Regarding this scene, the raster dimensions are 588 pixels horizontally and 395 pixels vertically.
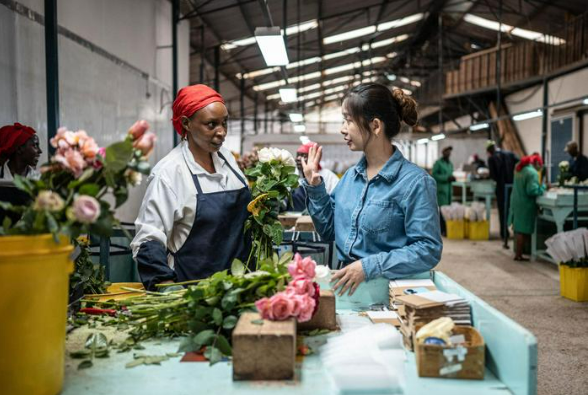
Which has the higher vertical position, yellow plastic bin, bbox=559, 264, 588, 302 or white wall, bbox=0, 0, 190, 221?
white wall, bbox=0, 0, 190, 221

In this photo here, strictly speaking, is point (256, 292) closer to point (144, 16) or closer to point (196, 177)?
point (196, 177)

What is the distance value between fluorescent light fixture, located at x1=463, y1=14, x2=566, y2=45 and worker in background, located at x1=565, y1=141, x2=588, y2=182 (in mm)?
4702

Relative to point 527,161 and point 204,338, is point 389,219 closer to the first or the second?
point 204,338

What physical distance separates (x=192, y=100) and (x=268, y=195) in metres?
0.49

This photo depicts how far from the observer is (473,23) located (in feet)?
47.6

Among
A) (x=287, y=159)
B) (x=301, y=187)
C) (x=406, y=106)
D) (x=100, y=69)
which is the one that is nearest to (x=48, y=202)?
(x=287, y=159)

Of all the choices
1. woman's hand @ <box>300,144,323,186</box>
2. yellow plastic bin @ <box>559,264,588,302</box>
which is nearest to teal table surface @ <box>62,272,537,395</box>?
woman's hand @ <box>300,144,323,186</box>

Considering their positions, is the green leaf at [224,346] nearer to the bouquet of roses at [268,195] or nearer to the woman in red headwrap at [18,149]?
the bouquet of roses at [268,195]

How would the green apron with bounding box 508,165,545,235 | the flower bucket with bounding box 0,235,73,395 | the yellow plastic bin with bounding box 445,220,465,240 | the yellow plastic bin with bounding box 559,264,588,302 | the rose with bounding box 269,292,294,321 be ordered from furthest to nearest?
the yellow plastic bin with bounding box 445,220,465,240, the green apron with bounding box 508,165,545,235, the yellow plastic bin with bounding box 559,264,588,302, the rose with bounding box 269,292,294,321, the flower bucket with bounding box 0,235,73,395

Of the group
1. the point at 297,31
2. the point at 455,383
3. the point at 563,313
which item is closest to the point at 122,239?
the point at 455,383

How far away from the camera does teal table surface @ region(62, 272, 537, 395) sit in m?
1.14

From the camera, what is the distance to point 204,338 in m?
1.30

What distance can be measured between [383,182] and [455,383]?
0.90 m

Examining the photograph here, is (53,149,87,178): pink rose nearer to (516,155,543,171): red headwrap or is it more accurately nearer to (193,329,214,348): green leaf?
(193,329,214,348): green leaf
